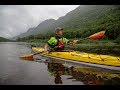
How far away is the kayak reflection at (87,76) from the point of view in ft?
17.8

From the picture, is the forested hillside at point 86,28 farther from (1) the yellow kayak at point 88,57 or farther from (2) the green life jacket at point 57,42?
(1) the yellow kayak at point 88,57

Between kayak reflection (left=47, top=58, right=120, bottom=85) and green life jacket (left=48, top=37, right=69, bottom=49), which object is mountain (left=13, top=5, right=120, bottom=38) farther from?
kayak reflection (left=47, top=58, right=120, bottom=85)

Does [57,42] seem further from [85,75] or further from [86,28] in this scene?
[86,28]

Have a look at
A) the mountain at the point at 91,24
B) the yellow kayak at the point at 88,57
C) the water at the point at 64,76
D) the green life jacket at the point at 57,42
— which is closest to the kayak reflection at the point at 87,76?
the water at the point at 64,76

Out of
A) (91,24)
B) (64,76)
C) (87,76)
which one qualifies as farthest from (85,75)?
(91,24)

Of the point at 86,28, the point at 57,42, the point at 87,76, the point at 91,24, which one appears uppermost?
the point at 91,24

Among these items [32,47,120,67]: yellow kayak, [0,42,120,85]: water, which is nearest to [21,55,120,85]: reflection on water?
[0,42,120,85]: water

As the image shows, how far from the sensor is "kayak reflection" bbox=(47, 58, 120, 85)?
5430 millimetres

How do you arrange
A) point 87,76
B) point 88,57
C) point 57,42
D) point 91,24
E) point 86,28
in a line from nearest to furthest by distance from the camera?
point 87,76
point 88,57
point 57,42
point 86,28
point 91,24

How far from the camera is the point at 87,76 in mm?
6047
